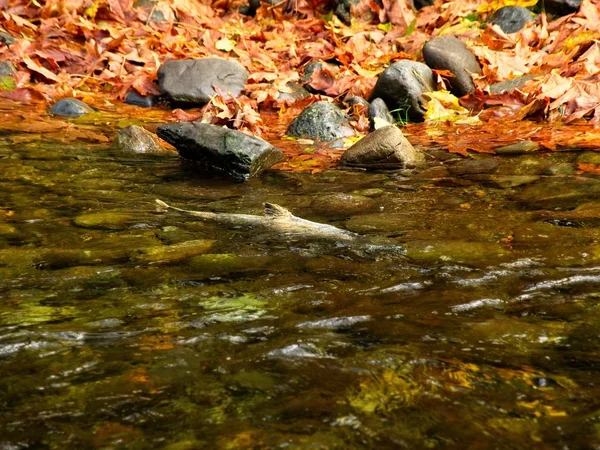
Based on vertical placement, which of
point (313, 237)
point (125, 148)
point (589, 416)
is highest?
point (125, 148)

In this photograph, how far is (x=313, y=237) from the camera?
343 centimetres

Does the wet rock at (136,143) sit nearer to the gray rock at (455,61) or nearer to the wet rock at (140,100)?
the wet rock at (140,100)

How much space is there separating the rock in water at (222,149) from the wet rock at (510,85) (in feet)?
8.47

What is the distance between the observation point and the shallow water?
5.80ft

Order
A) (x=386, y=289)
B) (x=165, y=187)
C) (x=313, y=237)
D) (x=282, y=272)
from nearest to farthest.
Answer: (x=386, y=289)
(x=282, y=272)
(x=313, y=237)
(x=165, y=187)

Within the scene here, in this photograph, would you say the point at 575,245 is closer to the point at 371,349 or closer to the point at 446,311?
the point at 446,311

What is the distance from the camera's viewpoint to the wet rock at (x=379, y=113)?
249 inches

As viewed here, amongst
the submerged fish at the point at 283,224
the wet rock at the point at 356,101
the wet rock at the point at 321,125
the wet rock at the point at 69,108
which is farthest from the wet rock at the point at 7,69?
the submerged fish at the point at 283,224

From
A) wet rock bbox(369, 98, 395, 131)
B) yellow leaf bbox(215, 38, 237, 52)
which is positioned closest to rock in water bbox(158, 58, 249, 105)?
yellow leaf bbox(215, 38, 237, 52)

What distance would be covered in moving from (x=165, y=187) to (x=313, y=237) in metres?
1.56

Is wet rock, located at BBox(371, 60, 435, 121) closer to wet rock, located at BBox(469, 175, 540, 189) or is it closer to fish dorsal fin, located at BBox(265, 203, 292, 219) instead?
wet rock, located at BBox(469, 175, 540, 189)

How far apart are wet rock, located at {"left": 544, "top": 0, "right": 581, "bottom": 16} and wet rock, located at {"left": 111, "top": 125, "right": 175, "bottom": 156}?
4.84 m

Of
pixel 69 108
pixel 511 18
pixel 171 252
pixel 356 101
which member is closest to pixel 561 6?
pixel 511 18

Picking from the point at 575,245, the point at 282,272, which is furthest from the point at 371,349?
the point at 575,245
